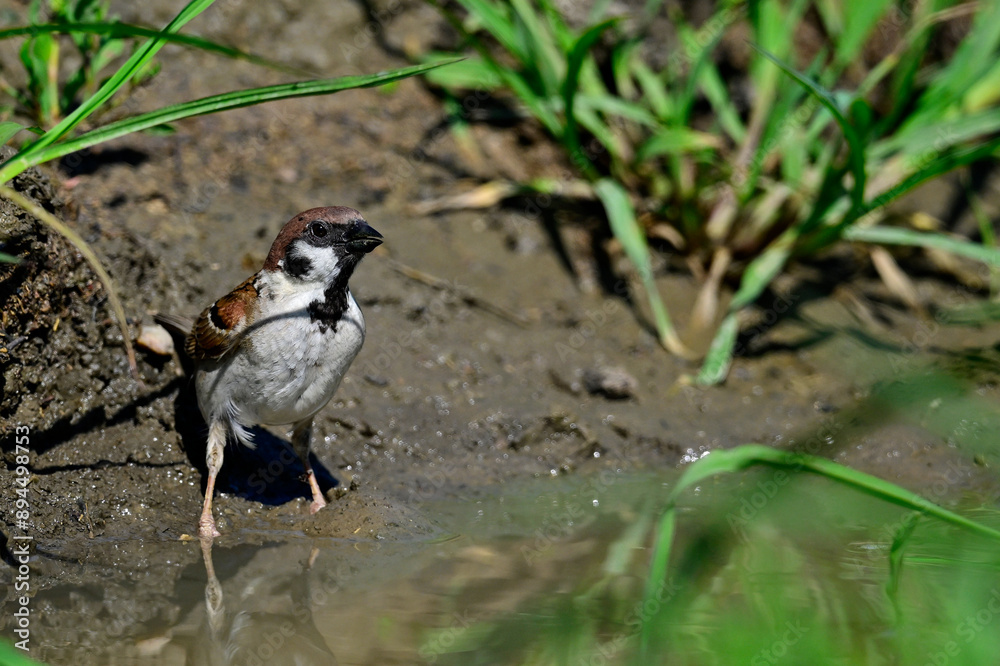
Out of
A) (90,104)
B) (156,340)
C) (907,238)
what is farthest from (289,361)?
(907,238)

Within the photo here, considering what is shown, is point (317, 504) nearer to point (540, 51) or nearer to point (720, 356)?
point (720, 356)

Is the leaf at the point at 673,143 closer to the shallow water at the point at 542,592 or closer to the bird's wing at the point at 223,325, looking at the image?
the shallow water at the point at 542,592

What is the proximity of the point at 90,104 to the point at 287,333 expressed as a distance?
1199 mm

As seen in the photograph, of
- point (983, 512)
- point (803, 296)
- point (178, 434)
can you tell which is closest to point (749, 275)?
point (803, 296)

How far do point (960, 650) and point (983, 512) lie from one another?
2.20m

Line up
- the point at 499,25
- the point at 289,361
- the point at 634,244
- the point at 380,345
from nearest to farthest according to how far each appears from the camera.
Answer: the point at 289,361 < the point at 380,345 < the point at 634,244 < the point at 499,25

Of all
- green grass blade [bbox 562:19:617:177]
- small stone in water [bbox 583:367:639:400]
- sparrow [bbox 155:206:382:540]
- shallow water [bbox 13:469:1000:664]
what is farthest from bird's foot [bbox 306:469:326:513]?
green grass blade [bbox 562:19:617:177]

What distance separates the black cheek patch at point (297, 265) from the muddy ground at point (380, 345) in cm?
100

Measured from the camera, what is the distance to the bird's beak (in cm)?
431

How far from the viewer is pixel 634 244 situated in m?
6.07

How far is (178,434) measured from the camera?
482 centimetres

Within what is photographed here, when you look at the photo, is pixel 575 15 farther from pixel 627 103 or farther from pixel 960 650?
pixel 960 650

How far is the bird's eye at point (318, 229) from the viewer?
4.34 meters

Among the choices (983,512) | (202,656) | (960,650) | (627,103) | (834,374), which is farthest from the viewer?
(627,103)
